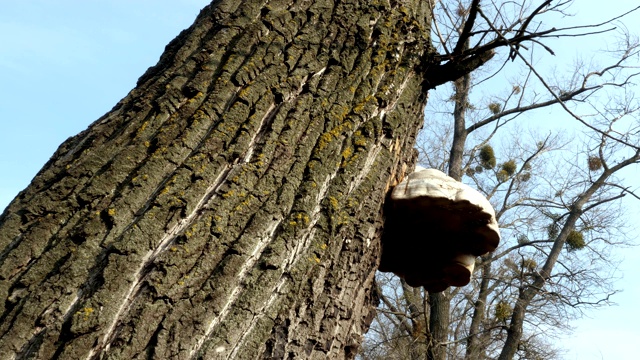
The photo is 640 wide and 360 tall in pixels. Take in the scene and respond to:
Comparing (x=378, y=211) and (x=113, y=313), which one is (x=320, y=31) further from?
(x=113, y=313)

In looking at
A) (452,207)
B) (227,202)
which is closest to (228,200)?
(227,202)

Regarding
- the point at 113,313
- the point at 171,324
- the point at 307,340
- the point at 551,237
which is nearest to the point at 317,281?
the point at 307,340

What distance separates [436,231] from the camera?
2670 millimetres

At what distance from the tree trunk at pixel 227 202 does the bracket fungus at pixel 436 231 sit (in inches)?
6.9

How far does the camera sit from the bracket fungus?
2.38 meters

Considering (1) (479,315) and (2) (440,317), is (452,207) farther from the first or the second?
(1) (479,315)

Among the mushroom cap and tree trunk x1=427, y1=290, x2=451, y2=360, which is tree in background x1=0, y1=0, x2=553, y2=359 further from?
tree trunk x1=427, y1=290, x2=451, y2=360

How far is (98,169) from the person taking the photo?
5.39ft

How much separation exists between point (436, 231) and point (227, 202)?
1266mm

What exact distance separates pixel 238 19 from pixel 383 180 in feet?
2.32

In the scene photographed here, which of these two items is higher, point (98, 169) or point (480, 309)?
point (480, 309)

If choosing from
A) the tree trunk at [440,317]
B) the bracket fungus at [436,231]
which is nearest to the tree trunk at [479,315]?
the tree trunk at [440,317]

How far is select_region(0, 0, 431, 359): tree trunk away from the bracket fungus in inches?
6.9

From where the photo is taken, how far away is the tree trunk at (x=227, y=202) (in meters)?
1.42
